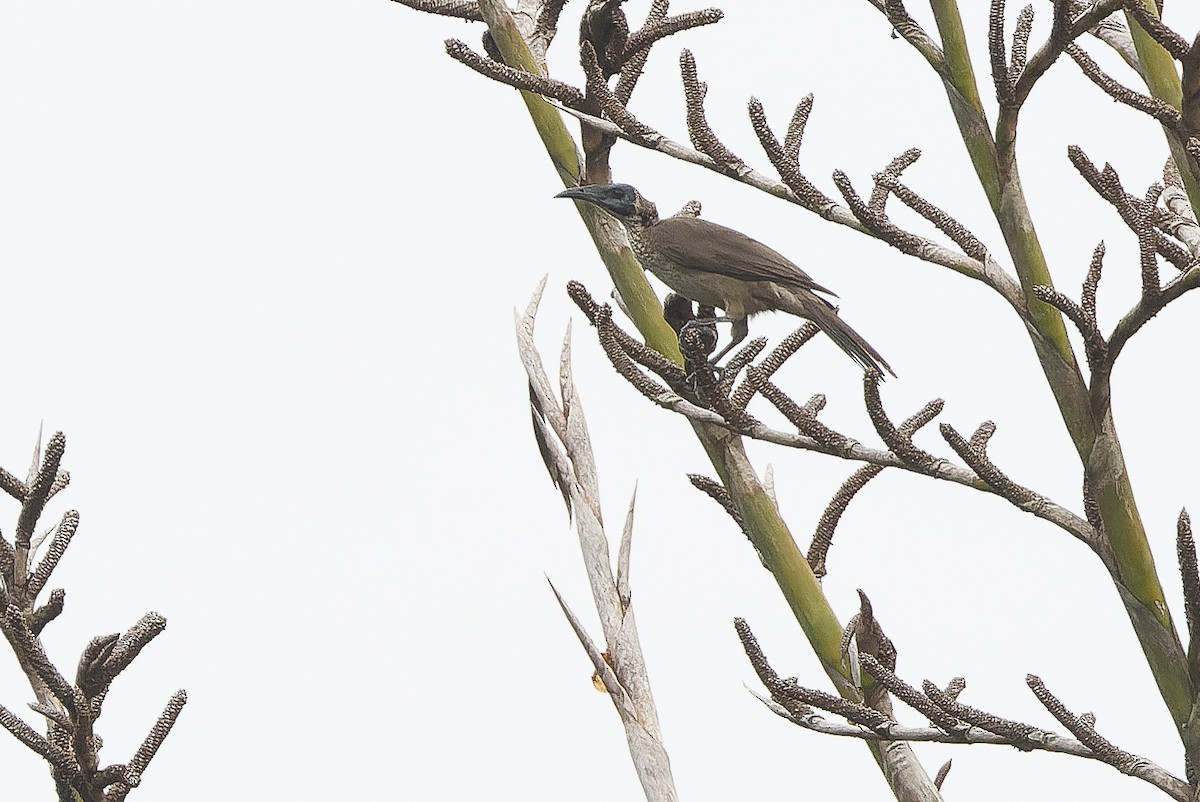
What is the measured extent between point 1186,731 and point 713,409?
0.74 meters

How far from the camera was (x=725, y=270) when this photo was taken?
309 cm

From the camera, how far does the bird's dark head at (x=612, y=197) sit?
7.15 feet

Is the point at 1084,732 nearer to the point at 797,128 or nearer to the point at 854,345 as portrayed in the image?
the point at 797,128

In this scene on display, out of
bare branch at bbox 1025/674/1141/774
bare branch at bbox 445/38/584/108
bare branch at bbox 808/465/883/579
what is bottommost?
bare branch at bbox 1025/674/1141/774

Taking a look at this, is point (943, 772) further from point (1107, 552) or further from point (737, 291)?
point (737, 291)

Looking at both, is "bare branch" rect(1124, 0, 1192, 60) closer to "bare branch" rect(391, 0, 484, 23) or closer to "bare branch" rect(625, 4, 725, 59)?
"bare branch" rect(625, 4, 725, 59)

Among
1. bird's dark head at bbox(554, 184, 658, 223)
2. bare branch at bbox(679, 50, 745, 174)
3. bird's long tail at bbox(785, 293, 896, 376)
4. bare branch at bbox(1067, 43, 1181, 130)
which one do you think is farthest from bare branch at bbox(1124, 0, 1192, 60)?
bird's long tail at bbox(785, 293, 896, 376)

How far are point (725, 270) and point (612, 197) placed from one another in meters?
0.88

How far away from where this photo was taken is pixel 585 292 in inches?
78.4

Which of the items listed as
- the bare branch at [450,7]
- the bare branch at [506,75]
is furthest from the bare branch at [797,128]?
the bare branch at [450,7]

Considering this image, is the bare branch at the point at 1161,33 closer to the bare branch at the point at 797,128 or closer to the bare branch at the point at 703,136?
the bare branch at the point at 797,128

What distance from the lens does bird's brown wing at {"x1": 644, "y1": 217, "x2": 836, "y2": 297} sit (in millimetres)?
3027

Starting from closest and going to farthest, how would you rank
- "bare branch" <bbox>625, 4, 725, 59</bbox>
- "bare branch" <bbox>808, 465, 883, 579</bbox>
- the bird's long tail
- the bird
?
"bare branch" <bbox>808, 465, 883, 579</bbox>
"bare branch" <bbox>625, 4, 725, 59</bbox>
the bird's long tail
the bird

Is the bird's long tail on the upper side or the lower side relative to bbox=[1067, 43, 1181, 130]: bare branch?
lower
